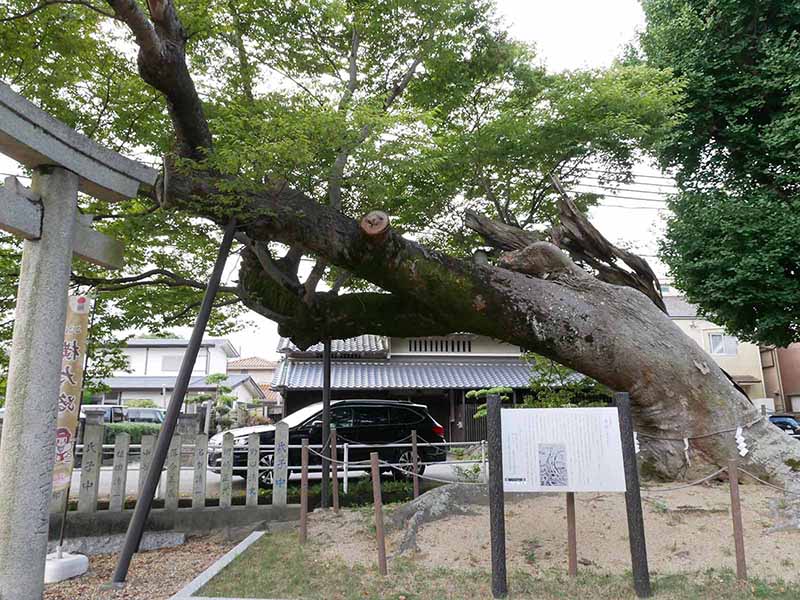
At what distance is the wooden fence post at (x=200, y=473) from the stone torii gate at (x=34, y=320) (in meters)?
3.36

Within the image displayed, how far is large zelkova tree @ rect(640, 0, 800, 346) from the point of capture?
10305mm

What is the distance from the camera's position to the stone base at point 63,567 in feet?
18.9

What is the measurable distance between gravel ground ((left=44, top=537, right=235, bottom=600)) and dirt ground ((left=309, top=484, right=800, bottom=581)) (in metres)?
1.49

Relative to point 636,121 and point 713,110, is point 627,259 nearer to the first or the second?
point 636,121

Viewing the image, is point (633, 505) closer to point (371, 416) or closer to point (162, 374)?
point (371, 416)

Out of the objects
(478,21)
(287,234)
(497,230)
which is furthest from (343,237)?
(478,21)

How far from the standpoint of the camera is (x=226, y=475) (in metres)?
8.07

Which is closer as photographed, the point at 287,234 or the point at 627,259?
the point at 287,234

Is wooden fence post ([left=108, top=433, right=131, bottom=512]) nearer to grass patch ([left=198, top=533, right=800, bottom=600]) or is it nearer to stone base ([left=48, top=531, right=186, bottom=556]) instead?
stone base ([left=48, top=531, right=186, bottom=556])

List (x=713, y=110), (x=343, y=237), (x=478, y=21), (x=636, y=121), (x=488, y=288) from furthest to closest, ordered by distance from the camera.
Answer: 1. (x=713, y=110)
2. (x=478, y=21)
3. (x=636, y=121)
4. (x=488, y=288)
5. (x=343, y=237)

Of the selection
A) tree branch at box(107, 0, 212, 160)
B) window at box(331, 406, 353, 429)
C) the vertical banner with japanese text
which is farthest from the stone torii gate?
window at box(331, 406, 353, 429)

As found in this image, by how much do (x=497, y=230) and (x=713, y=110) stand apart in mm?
6147

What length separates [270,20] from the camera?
26.8 feet

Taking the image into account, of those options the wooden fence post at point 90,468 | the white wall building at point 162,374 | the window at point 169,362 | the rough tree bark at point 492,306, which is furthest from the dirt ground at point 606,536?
the window at point 169,362
